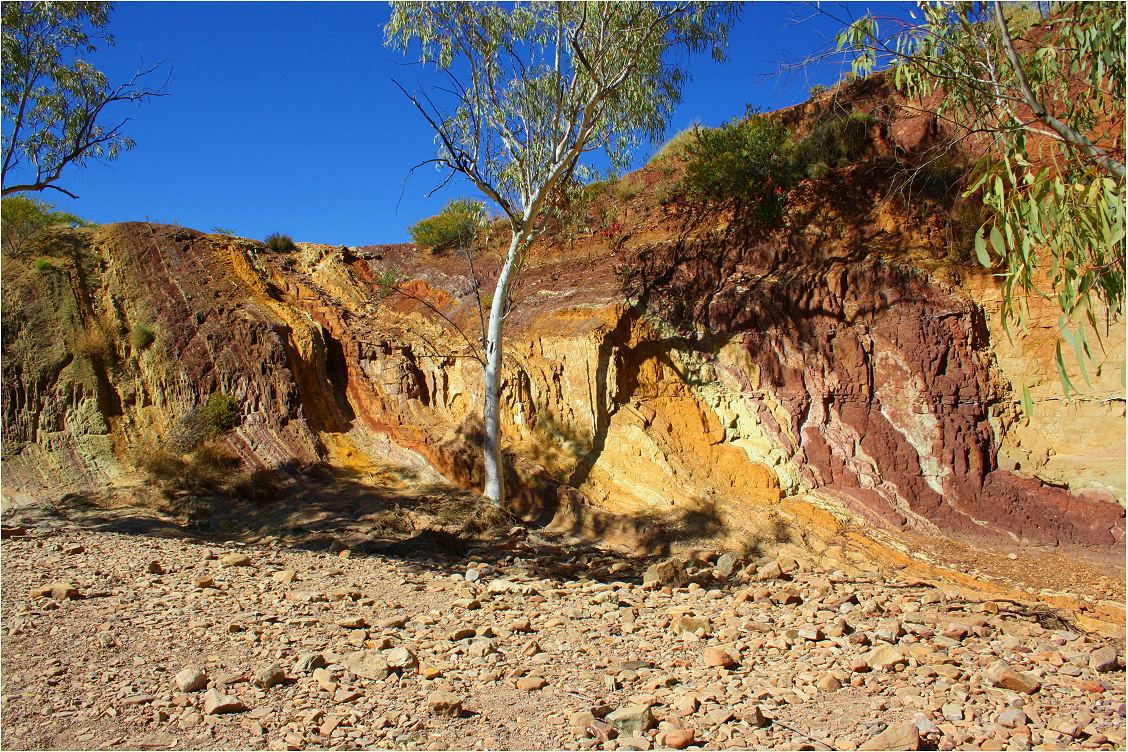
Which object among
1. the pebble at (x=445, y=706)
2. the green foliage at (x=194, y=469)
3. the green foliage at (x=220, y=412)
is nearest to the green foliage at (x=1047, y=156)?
the pebble at (x=445, y=706)

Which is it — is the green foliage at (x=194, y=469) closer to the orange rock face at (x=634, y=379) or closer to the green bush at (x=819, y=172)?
the orange rock face at (x=634, y=379)

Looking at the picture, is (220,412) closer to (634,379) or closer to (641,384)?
(634,379)

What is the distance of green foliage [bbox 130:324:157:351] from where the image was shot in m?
12.0

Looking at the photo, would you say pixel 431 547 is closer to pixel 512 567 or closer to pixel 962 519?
pixel 512 567

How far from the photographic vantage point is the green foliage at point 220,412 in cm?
1116

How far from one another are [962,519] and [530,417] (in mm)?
6581

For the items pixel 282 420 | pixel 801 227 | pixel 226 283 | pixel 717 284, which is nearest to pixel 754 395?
pixel 717 284

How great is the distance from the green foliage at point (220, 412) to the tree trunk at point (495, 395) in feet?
14.2

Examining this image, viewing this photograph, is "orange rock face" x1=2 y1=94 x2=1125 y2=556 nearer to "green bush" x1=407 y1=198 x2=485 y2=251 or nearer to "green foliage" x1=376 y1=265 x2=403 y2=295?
"green foliage" x1=376 y1=265 x2=403 y2=295

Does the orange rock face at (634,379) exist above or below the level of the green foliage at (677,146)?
below

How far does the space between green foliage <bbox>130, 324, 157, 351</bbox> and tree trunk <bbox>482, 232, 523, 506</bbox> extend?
244 inches

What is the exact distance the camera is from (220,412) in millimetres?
11258

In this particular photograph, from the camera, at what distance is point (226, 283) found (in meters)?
13.4

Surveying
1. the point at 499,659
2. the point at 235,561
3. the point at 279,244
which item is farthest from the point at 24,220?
the point at 499,659
